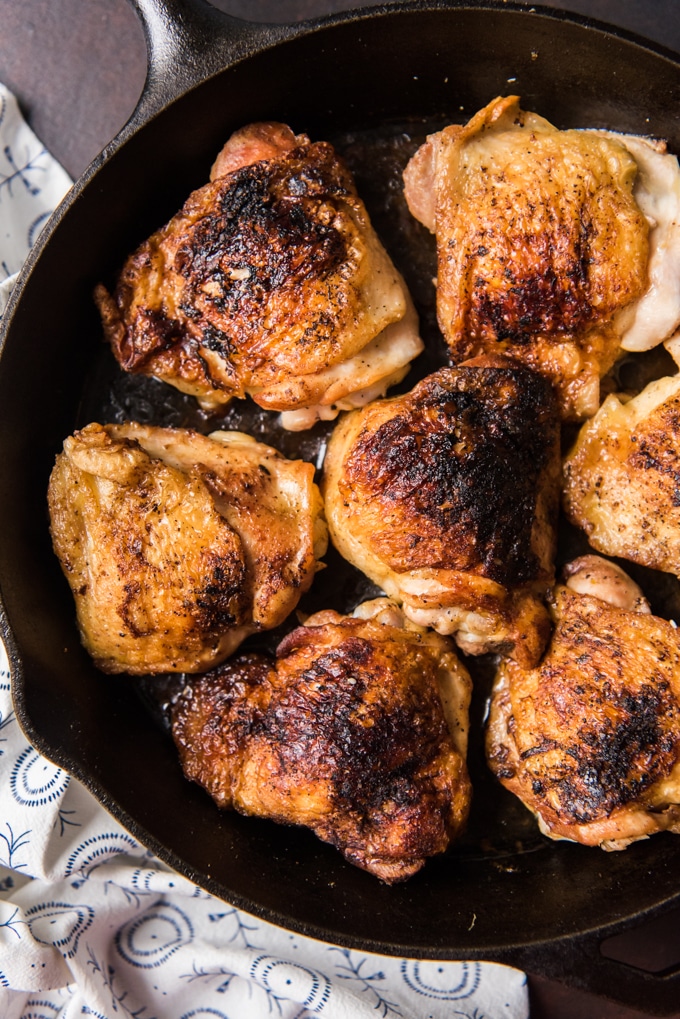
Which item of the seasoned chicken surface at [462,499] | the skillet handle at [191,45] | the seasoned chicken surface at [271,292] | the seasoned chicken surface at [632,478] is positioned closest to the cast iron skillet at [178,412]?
the skillet handle at [191,45]

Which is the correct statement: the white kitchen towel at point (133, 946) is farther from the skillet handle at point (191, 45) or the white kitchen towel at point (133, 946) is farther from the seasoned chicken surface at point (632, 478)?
the seasoned chicken surface at point (632, 478)

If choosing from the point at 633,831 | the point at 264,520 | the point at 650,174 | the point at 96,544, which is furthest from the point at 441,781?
the point at 650,174

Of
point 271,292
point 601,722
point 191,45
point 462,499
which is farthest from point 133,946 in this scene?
point 191,45

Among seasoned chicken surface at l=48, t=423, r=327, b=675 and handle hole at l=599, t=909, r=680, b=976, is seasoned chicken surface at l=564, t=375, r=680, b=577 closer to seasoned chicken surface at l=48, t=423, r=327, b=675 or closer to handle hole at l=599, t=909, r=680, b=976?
seasoned chicken surface at l=48, t=423, r=327, b=675

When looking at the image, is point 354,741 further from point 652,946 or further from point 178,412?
point 652,946

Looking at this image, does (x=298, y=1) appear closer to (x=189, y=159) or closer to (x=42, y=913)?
(x=189, y=159)

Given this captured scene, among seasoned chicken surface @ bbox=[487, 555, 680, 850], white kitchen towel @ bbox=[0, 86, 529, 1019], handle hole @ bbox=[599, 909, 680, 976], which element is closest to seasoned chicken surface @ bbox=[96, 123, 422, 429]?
white kitchen towel @ bbox=[0, 86, 529, 1019]
